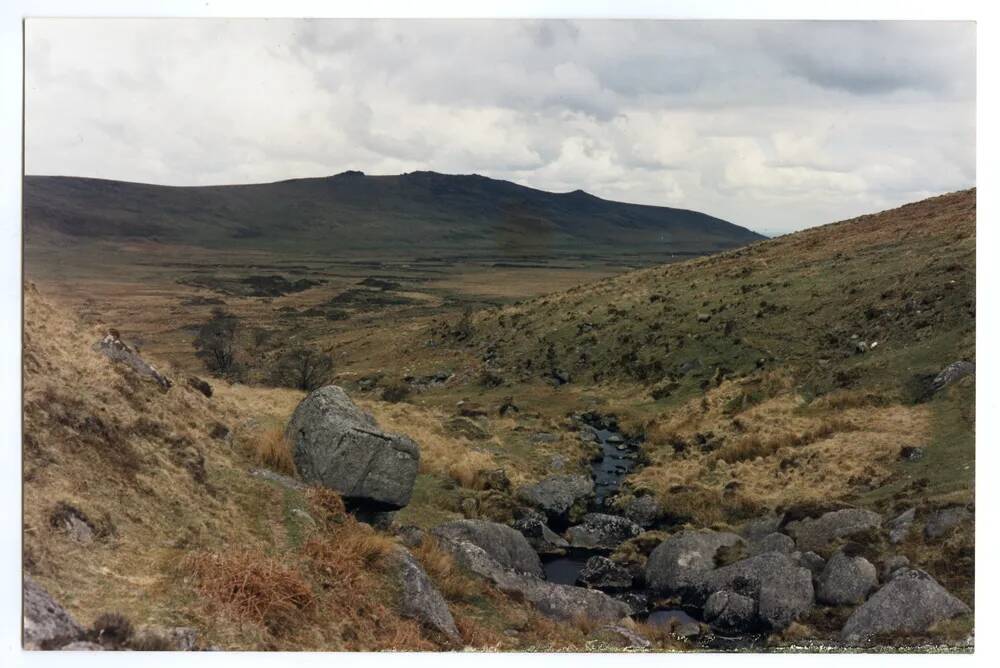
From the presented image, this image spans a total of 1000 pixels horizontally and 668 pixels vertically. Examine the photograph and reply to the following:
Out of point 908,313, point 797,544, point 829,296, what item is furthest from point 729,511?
point 829,296

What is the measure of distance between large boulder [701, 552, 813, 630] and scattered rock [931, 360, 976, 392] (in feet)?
35.3

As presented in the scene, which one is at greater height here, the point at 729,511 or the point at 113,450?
the point at 113,450

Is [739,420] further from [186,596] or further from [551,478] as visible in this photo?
[186,596]

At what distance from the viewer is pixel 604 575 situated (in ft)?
60.5

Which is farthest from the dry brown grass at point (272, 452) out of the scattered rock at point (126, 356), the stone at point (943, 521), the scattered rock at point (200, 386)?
the stone at point (943, 521)

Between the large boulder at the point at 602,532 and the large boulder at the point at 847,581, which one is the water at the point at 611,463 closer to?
the large boulder at the point at 602,532

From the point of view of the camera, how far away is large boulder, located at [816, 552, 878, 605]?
14.9 m

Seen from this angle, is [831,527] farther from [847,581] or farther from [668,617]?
[668,617]

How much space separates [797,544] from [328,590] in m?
11.7

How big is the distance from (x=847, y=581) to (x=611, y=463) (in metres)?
14.4

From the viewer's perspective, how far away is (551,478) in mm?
25094

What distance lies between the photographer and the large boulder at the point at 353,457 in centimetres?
1489

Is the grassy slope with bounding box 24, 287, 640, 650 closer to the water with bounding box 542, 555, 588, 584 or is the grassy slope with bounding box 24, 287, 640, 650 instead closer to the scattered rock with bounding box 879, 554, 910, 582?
the water with bounding box 542, 555, 588, 584

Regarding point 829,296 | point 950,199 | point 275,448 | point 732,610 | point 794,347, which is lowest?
point 732,610
